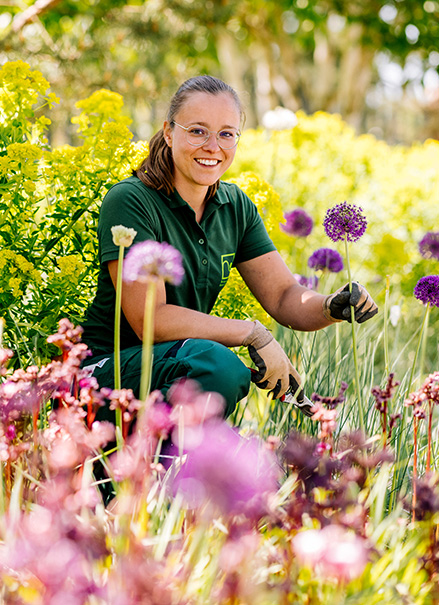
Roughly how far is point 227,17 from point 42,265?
6.81 meters

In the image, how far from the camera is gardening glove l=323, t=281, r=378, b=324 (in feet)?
7.30

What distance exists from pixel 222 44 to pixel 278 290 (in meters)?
9.80

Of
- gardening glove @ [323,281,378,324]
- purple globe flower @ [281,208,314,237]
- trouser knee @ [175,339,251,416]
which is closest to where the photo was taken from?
trouser knee @ [175,339,251,416]

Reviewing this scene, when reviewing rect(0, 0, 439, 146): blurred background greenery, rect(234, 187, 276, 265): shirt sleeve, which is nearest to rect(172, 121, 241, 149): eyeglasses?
rect(234, 187, 276, 265): shirt sleeve

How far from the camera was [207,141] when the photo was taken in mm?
2357

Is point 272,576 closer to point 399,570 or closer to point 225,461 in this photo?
point 399,570

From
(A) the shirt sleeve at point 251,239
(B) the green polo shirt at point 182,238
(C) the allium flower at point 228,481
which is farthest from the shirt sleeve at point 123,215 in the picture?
(C) the allium flower at point 228,481

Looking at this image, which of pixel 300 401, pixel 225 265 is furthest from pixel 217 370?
pixel 225 265

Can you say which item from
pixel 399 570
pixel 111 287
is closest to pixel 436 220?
pixel 111 287

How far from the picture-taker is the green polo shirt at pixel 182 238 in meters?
2.19

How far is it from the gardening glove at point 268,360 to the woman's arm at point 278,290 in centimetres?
41

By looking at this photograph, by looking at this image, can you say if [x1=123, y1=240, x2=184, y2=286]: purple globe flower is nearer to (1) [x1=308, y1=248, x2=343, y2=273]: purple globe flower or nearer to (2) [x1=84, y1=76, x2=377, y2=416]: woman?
(2) [x1=84, y1=76, x2=377, y2=416]: woman

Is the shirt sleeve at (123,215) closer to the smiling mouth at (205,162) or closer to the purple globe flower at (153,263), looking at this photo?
the smiling mouth at (205,162)

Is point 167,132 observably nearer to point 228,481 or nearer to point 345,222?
point 345,222
